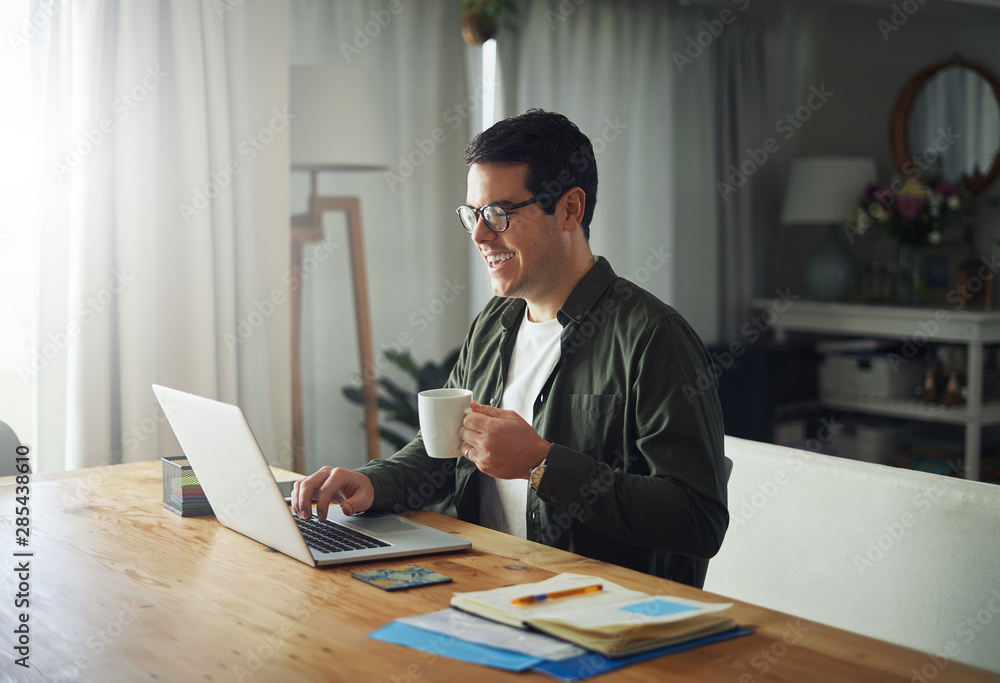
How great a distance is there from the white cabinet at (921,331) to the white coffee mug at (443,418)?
10.2ft

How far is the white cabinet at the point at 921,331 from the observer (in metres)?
3.81

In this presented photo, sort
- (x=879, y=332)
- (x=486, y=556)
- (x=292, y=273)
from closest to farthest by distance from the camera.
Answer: (x=486, y=556) → (x=292, y=273) → (x=879, y=332)

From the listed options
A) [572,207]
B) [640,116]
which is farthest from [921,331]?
[572,207]

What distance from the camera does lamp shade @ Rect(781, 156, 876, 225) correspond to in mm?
4492

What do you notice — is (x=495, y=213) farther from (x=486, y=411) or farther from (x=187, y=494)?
(x=187, y=494)

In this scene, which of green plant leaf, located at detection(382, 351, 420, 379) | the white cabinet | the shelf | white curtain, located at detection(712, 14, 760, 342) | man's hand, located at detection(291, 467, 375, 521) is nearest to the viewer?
man's hand, located at detection(291, 467, 375, 521)

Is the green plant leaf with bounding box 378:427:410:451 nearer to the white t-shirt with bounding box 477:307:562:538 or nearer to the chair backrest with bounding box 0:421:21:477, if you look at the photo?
the chair backrest with bounding box 0:421:21:477

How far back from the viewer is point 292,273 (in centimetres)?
317

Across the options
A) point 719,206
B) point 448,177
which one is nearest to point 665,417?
point 448,177

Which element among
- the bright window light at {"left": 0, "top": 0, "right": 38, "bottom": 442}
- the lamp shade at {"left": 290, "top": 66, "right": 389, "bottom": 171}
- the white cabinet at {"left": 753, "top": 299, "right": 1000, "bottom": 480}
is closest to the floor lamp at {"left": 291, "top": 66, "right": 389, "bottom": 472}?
the lamp shade at {"left": 290, "top": 66, "right": 389, "bottom": 171}

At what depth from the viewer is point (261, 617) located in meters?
1.06

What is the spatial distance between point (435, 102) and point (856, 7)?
247 centimetres

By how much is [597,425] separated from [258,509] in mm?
568

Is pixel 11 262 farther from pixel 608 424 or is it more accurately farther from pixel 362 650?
pixel 362 650
